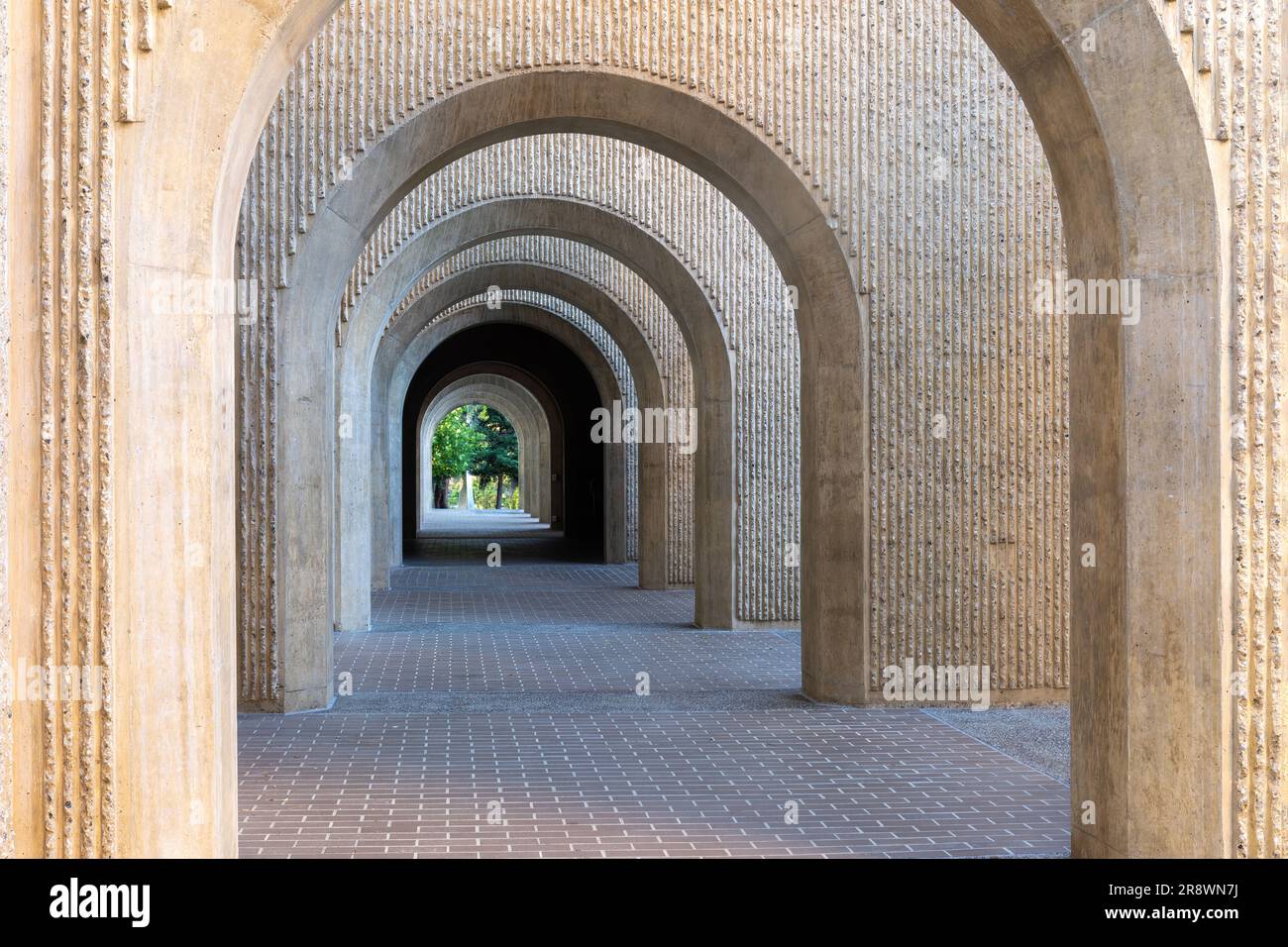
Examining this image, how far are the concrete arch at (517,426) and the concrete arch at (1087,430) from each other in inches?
1215

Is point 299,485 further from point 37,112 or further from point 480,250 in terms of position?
point 480,250

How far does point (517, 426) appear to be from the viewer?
49438 mm

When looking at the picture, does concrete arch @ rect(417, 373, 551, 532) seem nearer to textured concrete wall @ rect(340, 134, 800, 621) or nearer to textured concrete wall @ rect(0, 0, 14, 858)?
textured concrete wall @ rect(340, 134, 800, 621)

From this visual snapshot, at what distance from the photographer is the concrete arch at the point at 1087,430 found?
427cm

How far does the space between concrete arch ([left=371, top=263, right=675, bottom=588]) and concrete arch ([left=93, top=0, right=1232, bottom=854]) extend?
12.9 metres

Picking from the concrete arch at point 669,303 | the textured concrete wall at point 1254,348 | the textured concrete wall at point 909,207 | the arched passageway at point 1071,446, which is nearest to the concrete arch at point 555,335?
the concrete arch at point 669,303

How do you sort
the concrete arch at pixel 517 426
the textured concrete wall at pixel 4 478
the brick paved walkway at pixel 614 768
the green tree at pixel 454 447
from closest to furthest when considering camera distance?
the textured concrete wall at pixel 4 478 → the brick paved walkway at pixel 614 768 → the concrete arch at pixel 517 426 → the green tree at pixel 454 447

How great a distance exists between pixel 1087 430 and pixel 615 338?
14326mm

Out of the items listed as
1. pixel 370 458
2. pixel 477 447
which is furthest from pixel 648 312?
pixel 477 447

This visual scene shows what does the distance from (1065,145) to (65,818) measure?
4.73 m

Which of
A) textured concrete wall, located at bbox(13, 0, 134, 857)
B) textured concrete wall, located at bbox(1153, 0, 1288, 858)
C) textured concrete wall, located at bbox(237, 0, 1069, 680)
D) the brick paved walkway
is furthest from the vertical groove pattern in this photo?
textured concrete wall, located at bbox(237, 0, 1069, 680)

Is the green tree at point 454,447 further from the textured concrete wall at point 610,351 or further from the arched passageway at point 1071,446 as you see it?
the arched passageway at point 1071,446

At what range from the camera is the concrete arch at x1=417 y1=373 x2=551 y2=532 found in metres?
38.8

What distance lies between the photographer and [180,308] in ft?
14.3
